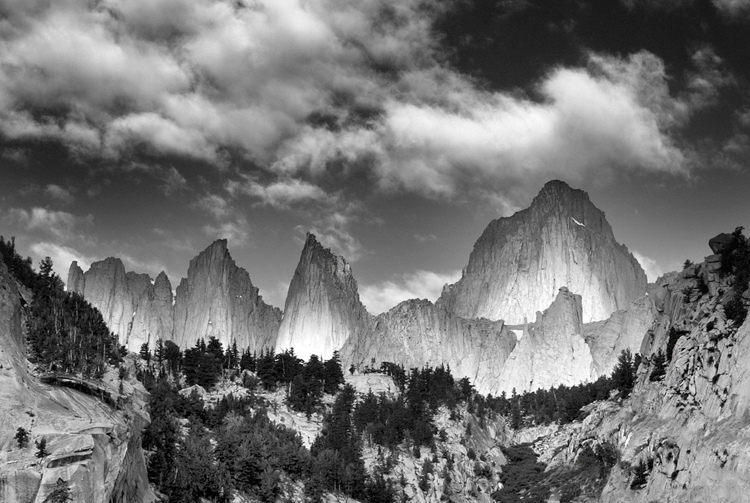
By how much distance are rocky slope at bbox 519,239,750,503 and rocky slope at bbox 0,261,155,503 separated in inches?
2074

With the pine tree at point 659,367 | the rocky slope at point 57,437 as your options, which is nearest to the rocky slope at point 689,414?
the pine tree at point 659,367

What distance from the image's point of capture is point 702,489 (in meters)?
72.4

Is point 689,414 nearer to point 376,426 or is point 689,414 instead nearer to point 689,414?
point 689,414

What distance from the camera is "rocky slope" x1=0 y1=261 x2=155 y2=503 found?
5188 cm

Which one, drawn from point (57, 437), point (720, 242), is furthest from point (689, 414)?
point (57, 437)

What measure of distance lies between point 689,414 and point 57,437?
64.9 metres

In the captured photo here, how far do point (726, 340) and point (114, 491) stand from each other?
64227 millimetres

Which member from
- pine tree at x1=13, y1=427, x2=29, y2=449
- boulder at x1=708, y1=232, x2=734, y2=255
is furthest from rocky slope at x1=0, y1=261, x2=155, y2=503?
boulder at x1=708, y1=232, x2=734, y2=255

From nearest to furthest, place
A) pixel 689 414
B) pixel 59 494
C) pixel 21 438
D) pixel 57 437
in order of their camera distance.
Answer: pixel 59 494, pixel 21 438, pixel 57 437, pixel 689 414

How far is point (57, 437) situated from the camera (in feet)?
179

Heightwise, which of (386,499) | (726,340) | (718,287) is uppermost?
(718,287)

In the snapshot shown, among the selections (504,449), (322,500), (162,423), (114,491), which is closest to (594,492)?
(322,500)

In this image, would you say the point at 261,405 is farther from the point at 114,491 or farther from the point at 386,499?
the point at 114,491

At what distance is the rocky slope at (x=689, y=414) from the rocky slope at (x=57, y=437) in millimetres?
52668
